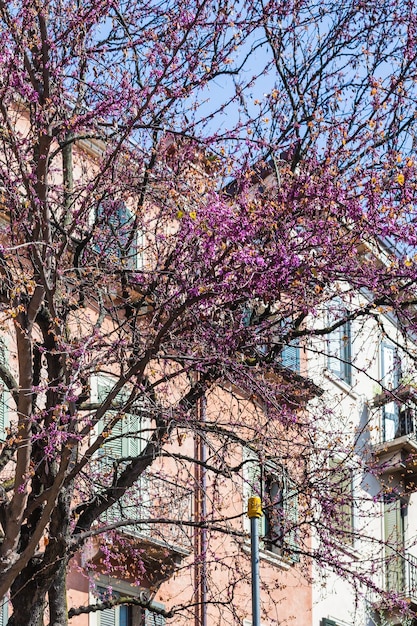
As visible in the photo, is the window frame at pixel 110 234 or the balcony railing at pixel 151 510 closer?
the window frame at pixel 110 234

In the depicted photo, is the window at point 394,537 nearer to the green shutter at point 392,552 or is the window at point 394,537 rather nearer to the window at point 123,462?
the green shutter at point 392,552

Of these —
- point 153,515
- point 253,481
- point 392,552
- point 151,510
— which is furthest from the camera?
point 392,552

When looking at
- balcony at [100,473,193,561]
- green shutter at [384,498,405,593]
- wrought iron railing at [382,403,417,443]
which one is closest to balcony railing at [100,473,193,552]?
balcony at [100,473,193,561]

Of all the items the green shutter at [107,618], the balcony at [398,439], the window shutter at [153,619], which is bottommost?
the green shutter at [107,618]

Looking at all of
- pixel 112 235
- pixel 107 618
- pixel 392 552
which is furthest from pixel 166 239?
pixel 392 552

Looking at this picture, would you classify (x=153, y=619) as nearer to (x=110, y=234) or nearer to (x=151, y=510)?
(x=151, y=510)

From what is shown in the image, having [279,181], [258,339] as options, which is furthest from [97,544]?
[279,181]

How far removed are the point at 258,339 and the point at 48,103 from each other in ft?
11.5

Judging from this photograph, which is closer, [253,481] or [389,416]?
[253,481]

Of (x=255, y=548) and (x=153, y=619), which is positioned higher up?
(x=153, y=619)

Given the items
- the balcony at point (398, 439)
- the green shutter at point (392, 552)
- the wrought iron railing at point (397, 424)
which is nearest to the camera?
the green shutter at point (392, 552)

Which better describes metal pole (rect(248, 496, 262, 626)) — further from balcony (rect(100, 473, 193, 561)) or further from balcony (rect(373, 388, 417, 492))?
balcony (rect(373, 388, 417, 492))

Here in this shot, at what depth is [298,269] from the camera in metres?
13.5

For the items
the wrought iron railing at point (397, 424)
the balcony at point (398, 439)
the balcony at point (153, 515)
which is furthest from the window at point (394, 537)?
the balcony at point (153, 515)
